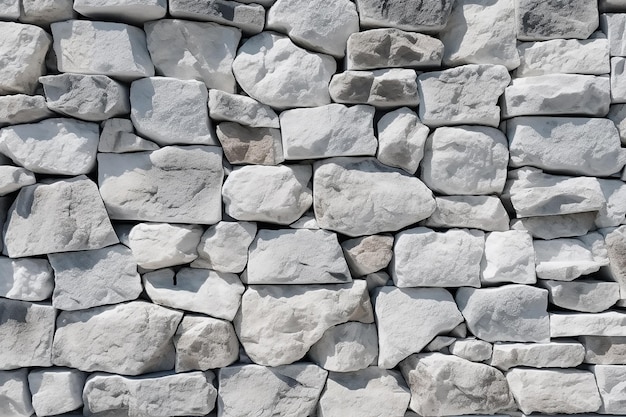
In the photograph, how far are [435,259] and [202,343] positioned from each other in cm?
79

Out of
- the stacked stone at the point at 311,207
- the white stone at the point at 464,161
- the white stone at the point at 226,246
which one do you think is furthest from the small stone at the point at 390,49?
the white stone at the point at 226,246

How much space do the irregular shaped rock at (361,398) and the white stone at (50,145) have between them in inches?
42.0

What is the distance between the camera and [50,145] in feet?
5.57

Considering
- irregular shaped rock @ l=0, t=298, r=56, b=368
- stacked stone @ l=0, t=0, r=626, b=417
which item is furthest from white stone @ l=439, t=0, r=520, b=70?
irregular shaped rock @ l=0, t=298, r=56, b=368

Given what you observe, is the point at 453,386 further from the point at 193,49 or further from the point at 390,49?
the point at 193,49

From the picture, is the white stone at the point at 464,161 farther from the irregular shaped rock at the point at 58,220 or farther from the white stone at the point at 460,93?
the irregular shaped rock at the point at 58,220

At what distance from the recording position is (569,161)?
5.96 feet

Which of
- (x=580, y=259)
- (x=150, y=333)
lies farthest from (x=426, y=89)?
(x=150, y=333)

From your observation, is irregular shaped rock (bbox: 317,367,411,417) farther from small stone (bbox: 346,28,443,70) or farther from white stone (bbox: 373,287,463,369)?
small stone (bbox: 346,28,443,70)

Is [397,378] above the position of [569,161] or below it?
below

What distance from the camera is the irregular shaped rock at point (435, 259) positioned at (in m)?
1.77

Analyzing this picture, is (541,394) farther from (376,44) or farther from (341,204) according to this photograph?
(376,44)

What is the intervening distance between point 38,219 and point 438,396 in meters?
1.38

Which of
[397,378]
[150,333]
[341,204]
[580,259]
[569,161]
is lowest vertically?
[397,378]
